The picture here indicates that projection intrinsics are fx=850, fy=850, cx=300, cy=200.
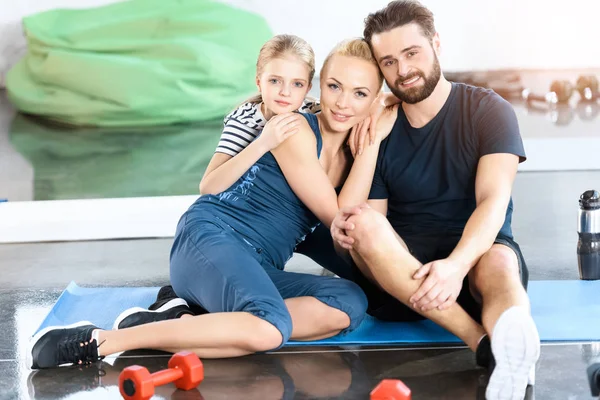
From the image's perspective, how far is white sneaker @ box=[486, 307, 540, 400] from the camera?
1924 mm

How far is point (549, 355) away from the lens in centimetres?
232

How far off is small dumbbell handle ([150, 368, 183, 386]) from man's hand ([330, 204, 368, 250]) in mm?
569

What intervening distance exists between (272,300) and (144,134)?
3.15 m

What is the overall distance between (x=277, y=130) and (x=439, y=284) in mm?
676

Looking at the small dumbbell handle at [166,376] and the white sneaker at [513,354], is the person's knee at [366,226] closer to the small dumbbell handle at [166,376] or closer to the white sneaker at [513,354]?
the white sneaker at [513,354]

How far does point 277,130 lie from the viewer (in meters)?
2.51

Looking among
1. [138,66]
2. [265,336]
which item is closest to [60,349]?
[265,336]

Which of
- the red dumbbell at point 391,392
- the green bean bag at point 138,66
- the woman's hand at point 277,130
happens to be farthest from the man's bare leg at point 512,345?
the green bean bag at point 138,66

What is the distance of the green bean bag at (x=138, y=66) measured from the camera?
509cm

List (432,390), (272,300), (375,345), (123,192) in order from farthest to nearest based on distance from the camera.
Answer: (123,192), (375,345), (272,300), (432,390)

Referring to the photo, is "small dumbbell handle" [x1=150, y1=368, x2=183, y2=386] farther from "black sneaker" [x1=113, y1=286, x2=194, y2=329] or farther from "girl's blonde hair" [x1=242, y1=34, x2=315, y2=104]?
"girl's blonde hair" [x1=242, y1=34, x2=315, y2=104]

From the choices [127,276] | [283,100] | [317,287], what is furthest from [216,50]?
[317,287]

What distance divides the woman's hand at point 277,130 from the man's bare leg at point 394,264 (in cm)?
37

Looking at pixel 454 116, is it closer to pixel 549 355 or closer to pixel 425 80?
pixel 425 80
